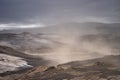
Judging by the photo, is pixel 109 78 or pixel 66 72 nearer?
pixel 109 78

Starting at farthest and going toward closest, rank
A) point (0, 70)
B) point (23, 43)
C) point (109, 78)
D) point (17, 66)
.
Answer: point (23, 43) < point (17, 66) < point (0, 70) < point (109, 78)

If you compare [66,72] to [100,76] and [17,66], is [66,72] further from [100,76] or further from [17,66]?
[17,66]

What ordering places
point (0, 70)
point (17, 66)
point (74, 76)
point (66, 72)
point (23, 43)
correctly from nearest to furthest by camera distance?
point (74, 76) < point (66, 72) < point (0, 70) < point (17, 66) < point (23, 43)

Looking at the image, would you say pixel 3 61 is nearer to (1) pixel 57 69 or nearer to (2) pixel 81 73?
(1) pixel 57 69

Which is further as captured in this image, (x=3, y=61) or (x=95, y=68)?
(x=3, y=61)

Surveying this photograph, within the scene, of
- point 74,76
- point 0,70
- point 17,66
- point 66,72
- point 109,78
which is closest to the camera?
point 109,78

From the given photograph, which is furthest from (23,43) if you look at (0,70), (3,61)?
(0,70)

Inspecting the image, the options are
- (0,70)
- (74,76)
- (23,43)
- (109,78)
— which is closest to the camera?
(109,78)

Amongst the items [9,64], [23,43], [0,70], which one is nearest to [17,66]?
[9,64]
